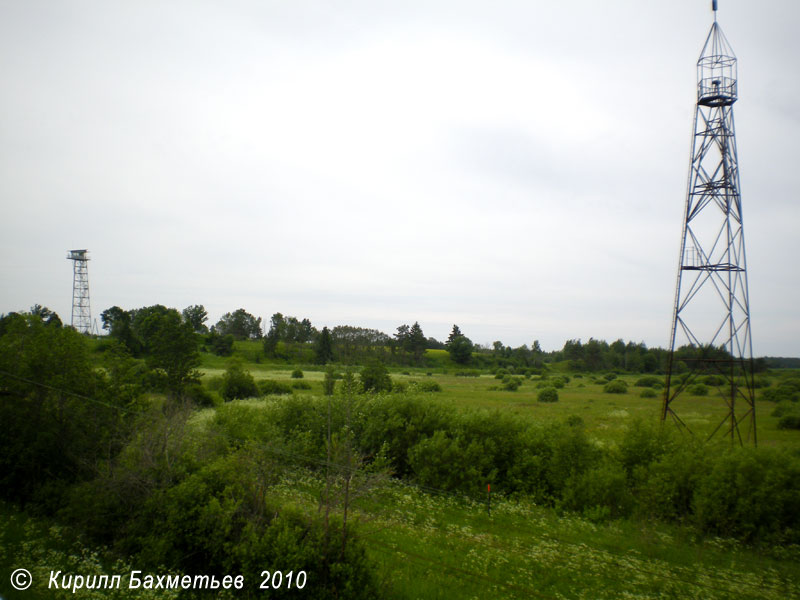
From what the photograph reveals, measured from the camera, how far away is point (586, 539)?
639 inches

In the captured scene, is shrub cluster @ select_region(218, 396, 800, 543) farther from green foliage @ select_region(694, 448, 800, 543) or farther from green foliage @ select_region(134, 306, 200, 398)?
green foliage @ select_region(134, 306, 200, 398)

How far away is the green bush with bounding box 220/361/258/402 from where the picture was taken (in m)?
44.9

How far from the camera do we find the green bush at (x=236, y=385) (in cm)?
4494

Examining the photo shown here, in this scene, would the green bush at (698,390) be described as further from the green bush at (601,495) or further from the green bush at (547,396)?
the green bush at (601,495)

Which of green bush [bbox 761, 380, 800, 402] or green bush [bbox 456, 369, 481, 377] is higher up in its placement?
green bush [bbox 761, 380, 800, 402]

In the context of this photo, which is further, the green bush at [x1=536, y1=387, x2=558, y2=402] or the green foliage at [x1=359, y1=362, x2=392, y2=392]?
the green bush at [x1=536, y1=387, x2=558, y2=402]

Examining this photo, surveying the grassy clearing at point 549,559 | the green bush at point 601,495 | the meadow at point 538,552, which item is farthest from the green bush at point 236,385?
the green bush at point 601,495

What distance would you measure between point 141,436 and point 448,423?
15.2 metres

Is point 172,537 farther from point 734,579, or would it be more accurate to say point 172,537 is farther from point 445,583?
point 734,579

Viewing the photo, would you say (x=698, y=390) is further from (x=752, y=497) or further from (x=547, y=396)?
(x=752, y=497)

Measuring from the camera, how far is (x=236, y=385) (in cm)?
4522

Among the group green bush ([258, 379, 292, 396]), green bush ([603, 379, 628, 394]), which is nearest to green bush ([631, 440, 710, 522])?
green bush ([258, 379, 292, 396])

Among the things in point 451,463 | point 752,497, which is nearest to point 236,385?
point 451,463

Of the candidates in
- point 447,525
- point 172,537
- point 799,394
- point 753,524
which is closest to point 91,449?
point 172,537
